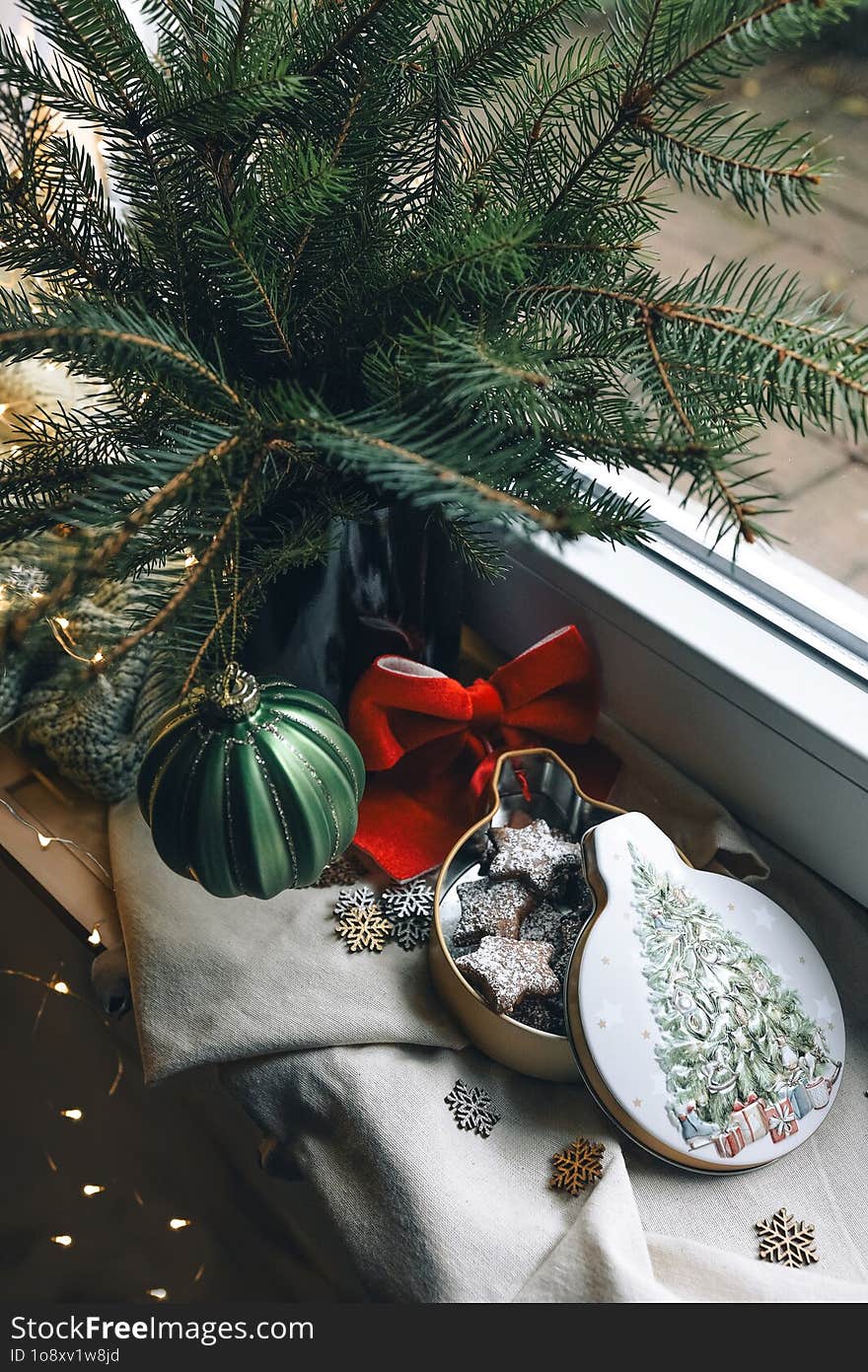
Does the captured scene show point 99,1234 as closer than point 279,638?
No

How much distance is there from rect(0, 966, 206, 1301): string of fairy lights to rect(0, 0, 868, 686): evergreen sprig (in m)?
0.54

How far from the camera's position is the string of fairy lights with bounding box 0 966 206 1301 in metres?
0.83

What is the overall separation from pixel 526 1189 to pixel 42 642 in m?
0.37

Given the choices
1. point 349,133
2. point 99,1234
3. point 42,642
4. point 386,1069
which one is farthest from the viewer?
point 99,1234

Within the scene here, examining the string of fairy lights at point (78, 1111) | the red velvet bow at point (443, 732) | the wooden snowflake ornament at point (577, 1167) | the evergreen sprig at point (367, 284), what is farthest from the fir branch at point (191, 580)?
the string of fairy lights at point (78, 1111)

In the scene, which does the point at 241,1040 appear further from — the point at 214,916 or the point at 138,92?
the point at 138,92

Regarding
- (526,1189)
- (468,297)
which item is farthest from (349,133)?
(526,1189)

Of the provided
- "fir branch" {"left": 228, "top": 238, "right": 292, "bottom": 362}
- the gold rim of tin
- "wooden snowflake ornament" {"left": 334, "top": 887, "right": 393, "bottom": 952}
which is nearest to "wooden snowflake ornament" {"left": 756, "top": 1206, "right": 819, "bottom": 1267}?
the gold rim of tin

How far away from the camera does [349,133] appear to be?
44cm

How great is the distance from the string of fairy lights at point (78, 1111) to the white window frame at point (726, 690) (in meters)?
0.48

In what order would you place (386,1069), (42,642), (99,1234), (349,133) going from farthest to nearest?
1. (99,1234)
2. (386,1069)
3. (349,133)
4. (42,642)

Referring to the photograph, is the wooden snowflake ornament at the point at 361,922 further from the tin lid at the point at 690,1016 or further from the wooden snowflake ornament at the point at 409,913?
the tin lid at the point at 690,1016

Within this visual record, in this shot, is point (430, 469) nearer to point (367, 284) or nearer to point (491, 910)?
point (367, 284)

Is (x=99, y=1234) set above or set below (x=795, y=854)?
below
